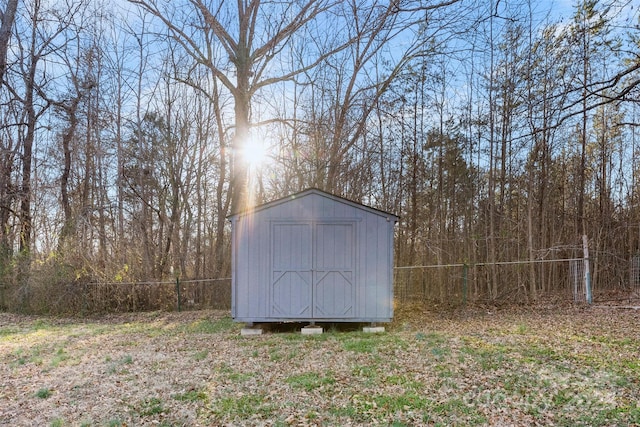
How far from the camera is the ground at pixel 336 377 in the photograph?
371cm

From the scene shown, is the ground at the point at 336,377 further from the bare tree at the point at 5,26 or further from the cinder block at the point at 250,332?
the bare tree at the point at 5,26

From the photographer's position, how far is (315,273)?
24.2 ft

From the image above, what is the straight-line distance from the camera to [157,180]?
41.6 feet

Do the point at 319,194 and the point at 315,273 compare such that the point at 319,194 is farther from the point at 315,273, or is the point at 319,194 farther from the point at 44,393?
the point at 44,393

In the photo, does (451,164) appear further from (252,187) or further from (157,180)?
(157,180)

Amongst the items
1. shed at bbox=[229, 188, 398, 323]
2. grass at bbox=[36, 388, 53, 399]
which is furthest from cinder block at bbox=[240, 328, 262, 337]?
grass at bbox=[36, 388, 53, 399]

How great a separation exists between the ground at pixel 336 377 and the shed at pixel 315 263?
483mm

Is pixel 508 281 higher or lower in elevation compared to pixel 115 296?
higher

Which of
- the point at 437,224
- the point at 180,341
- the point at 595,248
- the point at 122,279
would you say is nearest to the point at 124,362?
the point at 180,341

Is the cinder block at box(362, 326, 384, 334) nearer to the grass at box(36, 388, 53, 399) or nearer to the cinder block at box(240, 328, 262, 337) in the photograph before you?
the cinder block at box(240, 328, 262, 337)

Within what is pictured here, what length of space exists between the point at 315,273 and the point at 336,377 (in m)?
2.86

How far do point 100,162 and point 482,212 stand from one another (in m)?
11.7

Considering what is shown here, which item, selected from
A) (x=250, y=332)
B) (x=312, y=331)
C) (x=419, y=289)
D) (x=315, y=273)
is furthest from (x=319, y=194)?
(x=419, y=289)

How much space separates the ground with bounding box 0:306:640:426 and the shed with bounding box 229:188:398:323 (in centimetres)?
48
